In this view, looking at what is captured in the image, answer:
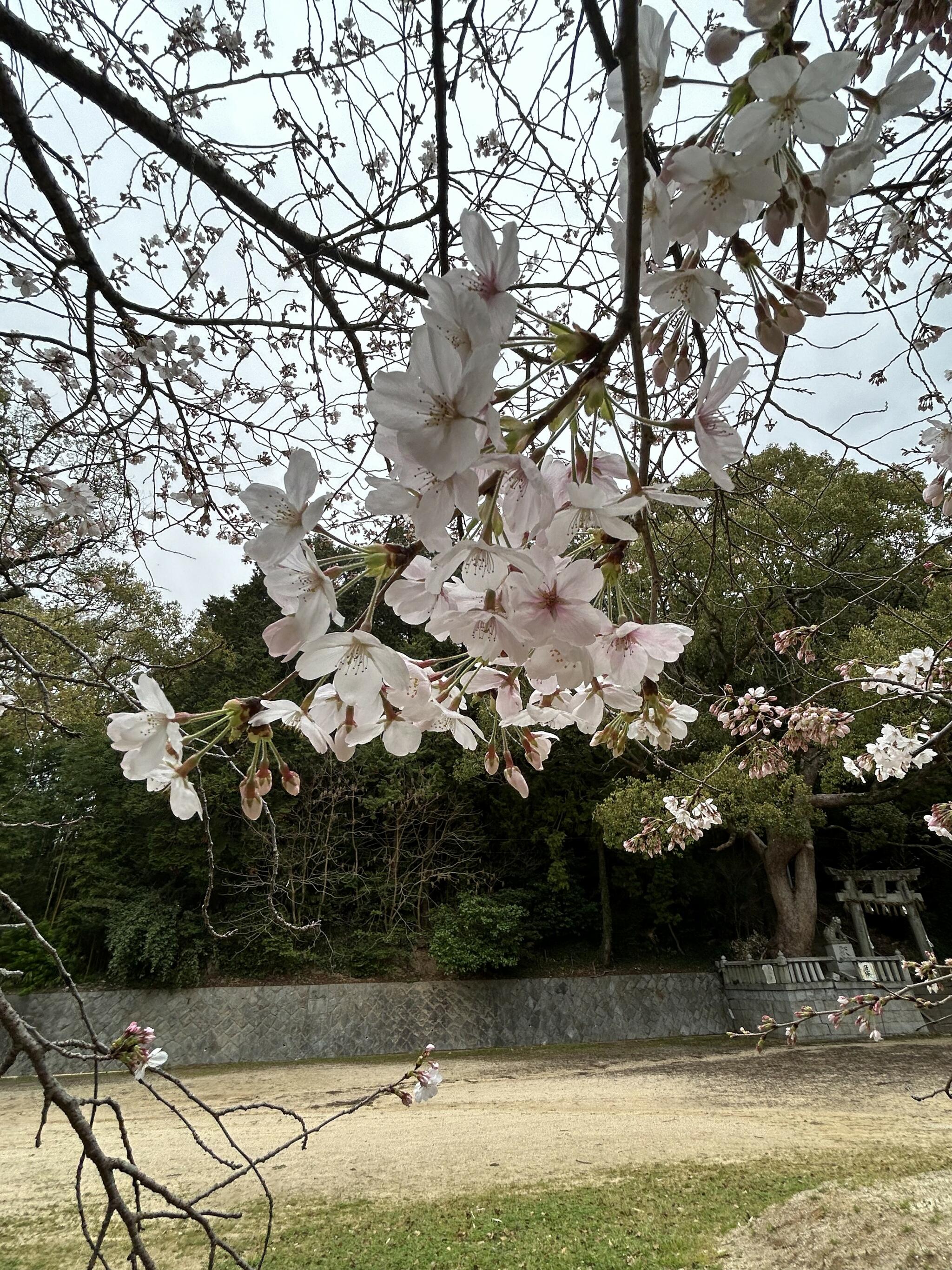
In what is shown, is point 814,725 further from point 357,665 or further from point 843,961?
point 843,961

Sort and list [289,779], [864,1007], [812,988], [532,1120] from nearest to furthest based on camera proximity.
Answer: [289,779] → [864,1007] → [532,1120] → [812,988]

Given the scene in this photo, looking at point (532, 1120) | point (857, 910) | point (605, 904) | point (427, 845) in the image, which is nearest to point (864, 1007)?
point (532, 1120)

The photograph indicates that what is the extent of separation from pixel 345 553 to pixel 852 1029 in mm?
9728

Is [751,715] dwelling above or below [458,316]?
above

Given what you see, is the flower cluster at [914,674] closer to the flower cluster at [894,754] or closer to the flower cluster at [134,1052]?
the flower cluster at [894,754]

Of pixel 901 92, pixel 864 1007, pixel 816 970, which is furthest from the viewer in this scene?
pixel 816 970

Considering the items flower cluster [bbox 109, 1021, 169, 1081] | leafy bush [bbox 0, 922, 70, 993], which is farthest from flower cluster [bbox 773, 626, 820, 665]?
leafy bush [bbox 0, 922, 70, 993]

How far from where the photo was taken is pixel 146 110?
54.4 inches

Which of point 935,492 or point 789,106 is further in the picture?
point 935,492

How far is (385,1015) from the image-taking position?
27.9ft

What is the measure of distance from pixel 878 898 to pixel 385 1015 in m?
6.88

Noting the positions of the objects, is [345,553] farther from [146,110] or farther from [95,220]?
[95,220]

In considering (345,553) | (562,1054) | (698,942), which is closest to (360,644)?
(345,553)

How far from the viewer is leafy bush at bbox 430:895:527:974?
8.93 m
